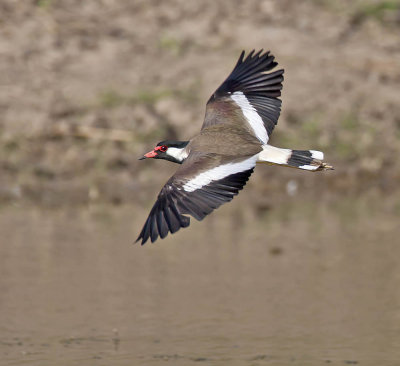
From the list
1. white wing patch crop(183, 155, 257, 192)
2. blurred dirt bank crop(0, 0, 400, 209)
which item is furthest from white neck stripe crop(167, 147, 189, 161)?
blurred dirt bank crop(0, 0, 400, 209)

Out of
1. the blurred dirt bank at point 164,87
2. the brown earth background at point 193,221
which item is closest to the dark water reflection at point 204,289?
the brown earth background at point 193,221

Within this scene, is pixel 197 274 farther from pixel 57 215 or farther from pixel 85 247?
pixel 57 215

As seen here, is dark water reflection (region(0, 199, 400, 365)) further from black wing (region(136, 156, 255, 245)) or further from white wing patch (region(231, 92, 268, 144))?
white wing patch (region(231, 92, 268, 144))

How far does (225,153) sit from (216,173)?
0.35m

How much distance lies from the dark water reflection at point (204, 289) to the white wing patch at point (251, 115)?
4.96ft

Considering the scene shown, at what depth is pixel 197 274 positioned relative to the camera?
9008mm

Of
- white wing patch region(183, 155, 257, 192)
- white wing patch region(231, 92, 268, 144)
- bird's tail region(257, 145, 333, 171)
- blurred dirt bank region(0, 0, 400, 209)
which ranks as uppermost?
blurred dirt bank region(0, 0, 400, 209)

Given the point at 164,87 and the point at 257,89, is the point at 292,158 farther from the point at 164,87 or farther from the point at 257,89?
the point at 164,87

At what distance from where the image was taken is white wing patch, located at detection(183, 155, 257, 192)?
6.52m

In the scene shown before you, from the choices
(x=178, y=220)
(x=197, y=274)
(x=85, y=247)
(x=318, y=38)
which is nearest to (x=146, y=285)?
(x=197, y=274)

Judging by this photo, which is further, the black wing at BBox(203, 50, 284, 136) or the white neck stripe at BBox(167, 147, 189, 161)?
the black wing at BBox(203, 50, 284, 136)

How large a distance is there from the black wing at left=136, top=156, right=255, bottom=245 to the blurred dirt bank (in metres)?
5.04

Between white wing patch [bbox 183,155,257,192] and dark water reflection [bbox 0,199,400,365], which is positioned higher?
white wing patch [bbox 183,155,257,192]

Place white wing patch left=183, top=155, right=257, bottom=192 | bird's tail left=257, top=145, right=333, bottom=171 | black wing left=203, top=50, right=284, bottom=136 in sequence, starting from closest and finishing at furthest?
Result: 1. white wing patch left=183, top=155, right=257, bottom=192
2. bird's tail left=257, top=145, right=333, bottom=171
3. black wing left=203, top=50, right=284, bottom=136
